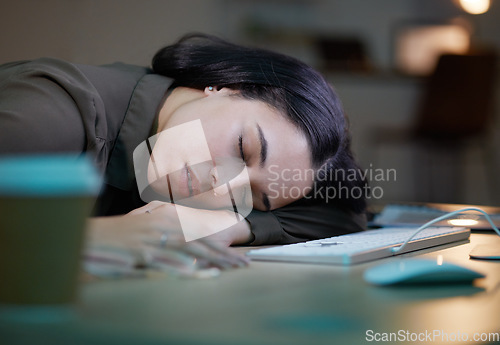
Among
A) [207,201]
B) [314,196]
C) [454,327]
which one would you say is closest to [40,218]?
[454,327]

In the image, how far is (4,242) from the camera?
418 millimetres

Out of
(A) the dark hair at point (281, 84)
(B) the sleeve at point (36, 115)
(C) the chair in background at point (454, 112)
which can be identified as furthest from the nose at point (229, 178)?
(C) the chair in background at point (454, 112)

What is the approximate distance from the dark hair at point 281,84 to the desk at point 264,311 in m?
0.57

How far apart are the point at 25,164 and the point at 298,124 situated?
82 cm

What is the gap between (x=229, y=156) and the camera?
1.12 metres

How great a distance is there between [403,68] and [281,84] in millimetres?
3603

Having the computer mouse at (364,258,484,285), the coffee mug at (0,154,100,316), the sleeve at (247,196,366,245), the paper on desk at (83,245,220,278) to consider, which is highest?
the coffee mug at (0,154,100,316)

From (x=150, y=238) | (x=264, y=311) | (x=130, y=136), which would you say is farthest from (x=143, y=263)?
(x=130, y=136)

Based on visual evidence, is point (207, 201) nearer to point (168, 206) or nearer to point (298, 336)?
point (168, 206)

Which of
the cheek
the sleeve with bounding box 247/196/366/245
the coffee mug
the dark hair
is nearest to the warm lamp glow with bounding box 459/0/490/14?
the dark hair

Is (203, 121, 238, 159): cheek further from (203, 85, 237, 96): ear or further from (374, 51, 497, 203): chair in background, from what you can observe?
(374, 51, 497, 203): chair in background

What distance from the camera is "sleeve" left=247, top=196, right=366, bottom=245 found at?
3.63 feet

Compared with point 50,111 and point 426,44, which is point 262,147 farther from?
point 426,44

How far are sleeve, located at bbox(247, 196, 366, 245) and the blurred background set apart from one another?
2802 millimetres
